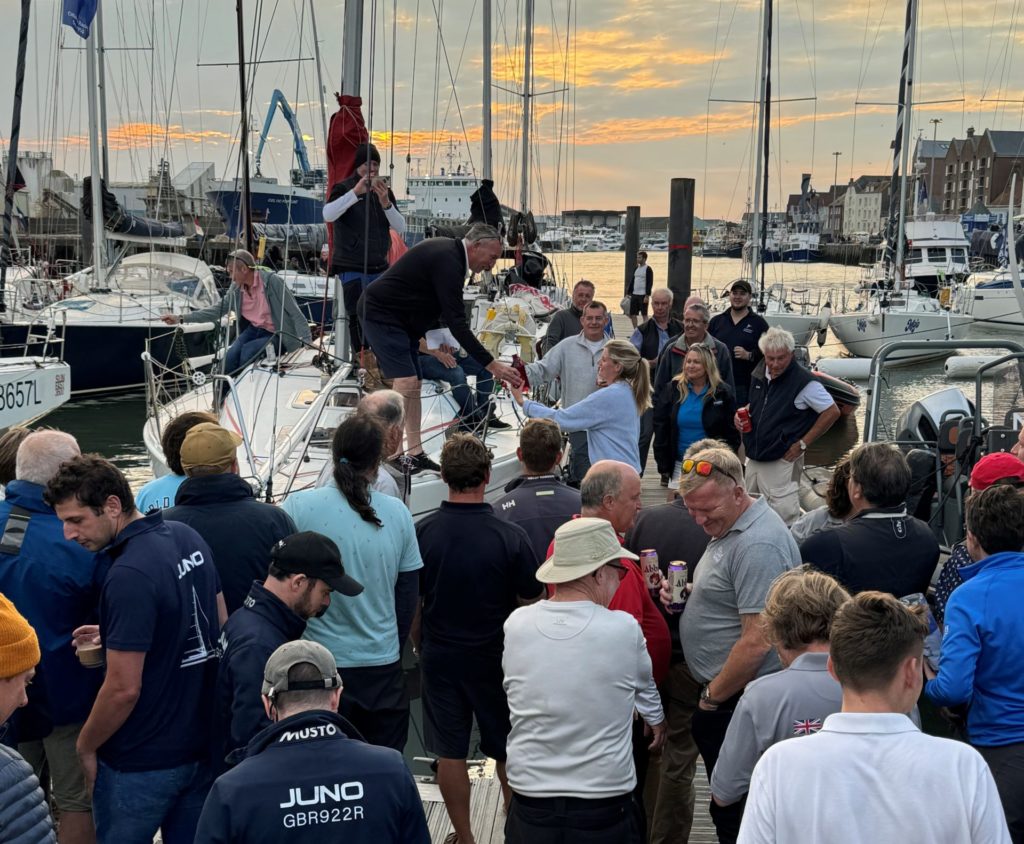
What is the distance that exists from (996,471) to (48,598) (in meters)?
3.53

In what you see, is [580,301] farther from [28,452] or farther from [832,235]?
[832,235]

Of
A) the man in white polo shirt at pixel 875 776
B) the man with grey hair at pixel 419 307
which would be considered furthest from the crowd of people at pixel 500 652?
the man with grey hair at pixel 419 307

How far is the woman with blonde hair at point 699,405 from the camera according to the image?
702cm

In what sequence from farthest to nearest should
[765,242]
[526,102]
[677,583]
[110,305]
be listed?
[765,242]
[526,102]
[110,305]
[677,583]

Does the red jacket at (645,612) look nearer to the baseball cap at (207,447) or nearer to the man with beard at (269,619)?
the man with beard at (269,619)

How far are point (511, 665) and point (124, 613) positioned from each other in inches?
46.4

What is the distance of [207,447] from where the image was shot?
12.0 feet

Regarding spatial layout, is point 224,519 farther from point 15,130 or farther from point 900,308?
point 900,308

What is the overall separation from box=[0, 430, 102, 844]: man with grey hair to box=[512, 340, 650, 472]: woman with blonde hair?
276 cm

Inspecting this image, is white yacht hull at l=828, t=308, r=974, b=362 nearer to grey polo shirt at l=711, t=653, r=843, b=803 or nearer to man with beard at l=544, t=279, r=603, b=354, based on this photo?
man with beard at l=544, t=279, r=603, b=354

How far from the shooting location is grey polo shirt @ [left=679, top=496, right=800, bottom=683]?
349 cm

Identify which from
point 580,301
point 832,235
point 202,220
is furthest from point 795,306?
point 832,235

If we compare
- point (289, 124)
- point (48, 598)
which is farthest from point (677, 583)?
point (289, 124)

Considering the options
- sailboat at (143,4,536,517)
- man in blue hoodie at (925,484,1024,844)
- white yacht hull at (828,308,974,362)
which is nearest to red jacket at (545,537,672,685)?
man in blue hoodie at (925,484,1024,844)
